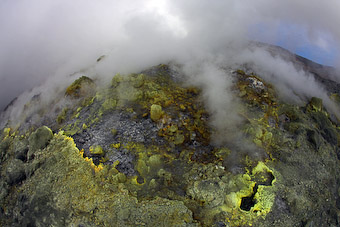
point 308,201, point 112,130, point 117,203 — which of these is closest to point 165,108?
point 112,130

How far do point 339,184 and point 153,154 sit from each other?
4.65m

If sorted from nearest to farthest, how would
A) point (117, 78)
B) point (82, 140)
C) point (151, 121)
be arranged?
1. point (82, 140)
2. point (151, 121)
3. point (117, 78)

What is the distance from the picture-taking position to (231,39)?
1113cm

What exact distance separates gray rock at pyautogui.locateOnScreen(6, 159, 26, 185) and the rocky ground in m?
0.02

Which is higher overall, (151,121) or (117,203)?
(151,121)

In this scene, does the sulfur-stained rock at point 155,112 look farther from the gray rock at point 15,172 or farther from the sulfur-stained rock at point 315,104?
the sulfur-stained rock at point 315,104

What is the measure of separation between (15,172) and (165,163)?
10.4 feet

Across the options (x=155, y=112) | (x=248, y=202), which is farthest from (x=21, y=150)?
(x=248, y=202)

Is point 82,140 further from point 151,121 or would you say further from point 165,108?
point 165,108

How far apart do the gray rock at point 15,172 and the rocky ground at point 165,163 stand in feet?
0.07

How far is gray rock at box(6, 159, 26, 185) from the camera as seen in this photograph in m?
5.81

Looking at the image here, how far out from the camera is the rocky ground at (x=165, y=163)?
4793 millimetres

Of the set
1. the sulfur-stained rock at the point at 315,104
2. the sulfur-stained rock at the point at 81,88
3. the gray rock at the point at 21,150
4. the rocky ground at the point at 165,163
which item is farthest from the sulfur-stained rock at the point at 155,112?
the sulfur-stained rock at the point at 315,104

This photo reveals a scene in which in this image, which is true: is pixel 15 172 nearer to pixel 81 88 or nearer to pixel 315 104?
pixel 81 88
